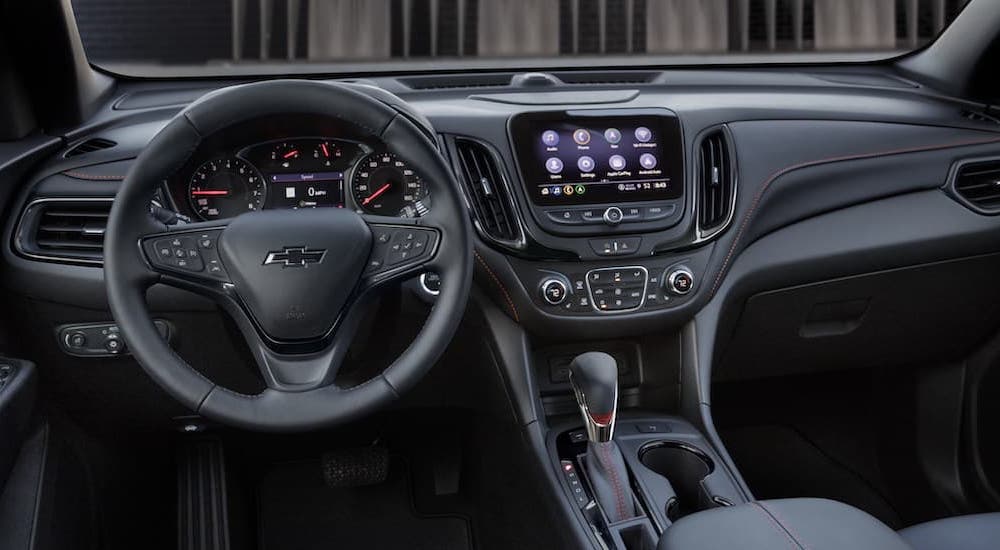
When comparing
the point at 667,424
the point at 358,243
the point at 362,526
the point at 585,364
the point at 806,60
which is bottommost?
the point at 362,526

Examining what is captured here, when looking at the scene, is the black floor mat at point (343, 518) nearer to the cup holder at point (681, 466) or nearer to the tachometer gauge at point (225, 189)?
the cup holder at point (681, 466)

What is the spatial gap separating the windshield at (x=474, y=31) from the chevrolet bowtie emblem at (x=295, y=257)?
0.91 meters

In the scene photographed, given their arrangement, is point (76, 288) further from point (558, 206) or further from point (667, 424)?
point (667, 424)

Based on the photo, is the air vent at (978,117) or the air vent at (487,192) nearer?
the air vent at (487,192)

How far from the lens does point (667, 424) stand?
76.7 inches

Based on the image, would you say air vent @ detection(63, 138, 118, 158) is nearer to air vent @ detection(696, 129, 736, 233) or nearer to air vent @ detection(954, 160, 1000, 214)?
air vent @ detection(696, 129, 736, 233)

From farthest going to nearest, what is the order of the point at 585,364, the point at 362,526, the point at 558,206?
the point at 362,526
the point at 558,206
the point at 585,364

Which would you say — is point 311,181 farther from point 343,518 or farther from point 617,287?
point 343,518

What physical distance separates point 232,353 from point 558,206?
66cm

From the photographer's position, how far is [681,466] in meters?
1.87

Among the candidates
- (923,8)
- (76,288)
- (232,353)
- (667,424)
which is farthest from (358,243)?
(923,8)

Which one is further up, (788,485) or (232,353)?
(232,353)

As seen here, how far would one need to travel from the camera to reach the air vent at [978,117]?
7.28 ft

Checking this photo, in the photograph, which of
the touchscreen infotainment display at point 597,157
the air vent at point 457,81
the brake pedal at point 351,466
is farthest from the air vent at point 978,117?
the brake pedal at point 351,466
